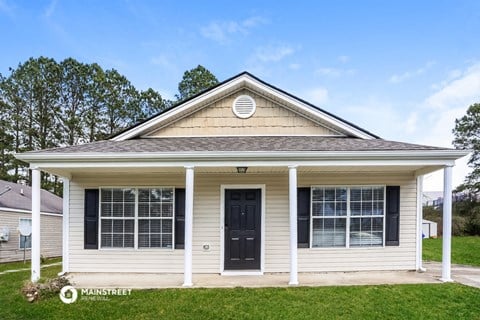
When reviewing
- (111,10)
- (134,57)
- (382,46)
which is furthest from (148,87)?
(382,46)

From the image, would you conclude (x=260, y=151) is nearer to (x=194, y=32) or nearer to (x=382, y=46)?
(x=382, y=46)

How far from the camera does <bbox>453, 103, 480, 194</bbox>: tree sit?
22234 mm

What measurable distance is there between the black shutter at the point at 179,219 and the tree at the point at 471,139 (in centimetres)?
2250

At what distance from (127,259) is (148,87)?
16555 millimetres

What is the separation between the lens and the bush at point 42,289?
570cm

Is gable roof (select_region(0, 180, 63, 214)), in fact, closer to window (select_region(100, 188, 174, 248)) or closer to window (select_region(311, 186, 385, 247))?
window (select_region(100, 188, 174, 248))

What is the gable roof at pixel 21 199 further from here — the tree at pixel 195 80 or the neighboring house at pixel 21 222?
the tree at pixel 195 80

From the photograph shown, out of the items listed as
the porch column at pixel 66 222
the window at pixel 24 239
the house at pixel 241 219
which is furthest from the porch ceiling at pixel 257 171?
the window at pixel 24 239

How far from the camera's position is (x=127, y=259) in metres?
7.63

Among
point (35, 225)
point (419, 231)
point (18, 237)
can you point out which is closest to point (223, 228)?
point (35, 225)

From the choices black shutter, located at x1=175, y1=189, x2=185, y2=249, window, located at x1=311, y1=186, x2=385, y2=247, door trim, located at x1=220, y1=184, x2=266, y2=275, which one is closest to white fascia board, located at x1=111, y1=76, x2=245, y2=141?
black shutter, located at x1=175, y1=189, x2=185, y2=249

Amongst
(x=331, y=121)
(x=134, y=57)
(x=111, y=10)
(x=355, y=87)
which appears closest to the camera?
(x=331, y=121)

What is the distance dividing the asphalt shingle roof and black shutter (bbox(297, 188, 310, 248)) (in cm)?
125

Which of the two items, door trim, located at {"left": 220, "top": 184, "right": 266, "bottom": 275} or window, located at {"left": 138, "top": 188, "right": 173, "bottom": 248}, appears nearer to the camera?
door trim, located at {"left": 220, "top": 184, "right": 266, "bottom": 275}
